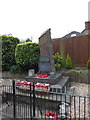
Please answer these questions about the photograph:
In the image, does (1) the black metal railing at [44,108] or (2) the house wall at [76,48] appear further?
(2) the house wall at [76,48]

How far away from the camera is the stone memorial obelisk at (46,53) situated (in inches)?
314

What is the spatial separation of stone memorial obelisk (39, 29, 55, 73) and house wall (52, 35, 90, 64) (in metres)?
3.52

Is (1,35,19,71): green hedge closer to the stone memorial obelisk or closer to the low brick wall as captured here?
the stone memorial obelisk

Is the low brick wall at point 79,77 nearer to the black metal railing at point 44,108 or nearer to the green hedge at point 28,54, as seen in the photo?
the green hedge at point 28,54

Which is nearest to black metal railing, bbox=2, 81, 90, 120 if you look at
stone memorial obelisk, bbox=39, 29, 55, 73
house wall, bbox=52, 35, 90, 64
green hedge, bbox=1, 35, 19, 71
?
stone memorial obelisk, bbox=39, 29, 55, 73

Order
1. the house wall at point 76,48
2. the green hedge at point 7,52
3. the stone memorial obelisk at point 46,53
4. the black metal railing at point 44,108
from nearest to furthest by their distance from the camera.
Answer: the black metal railing at point 44,108
the stone memorial obelisk at point 46,53
the house wall at point 76,48
the green hedge at point 7,52

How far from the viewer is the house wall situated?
10172 millimetres

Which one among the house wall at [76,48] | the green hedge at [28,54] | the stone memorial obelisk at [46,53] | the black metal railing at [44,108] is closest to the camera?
the black metal railing at [44,108]

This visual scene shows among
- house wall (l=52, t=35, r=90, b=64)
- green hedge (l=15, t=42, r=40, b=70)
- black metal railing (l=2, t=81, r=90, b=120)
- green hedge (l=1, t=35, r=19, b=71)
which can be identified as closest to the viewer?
black metal railing (l=2, t=81, r=90, b=120)

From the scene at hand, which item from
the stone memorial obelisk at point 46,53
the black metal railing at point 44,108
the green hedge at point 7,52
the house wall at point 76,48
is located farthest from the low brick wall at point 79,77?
the green hedge at point 7,52

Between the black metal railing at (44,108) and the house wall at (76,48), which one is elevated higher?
the house wall at (76,48)

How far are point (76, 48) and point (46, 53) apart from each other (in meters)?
3.82

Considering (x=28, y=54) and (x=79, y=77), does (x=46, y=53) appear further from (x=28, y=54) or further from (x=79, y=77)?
(x=79, y=77)

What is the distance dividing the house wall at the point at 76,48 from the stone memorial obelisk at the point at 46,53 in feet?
11.6
